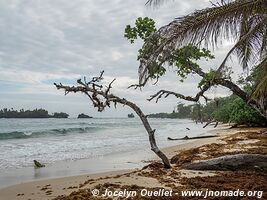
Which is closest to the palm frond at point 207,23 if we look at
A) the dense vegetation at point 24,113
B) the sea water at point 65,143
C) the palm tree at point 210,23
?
the palm tree at point 210,23

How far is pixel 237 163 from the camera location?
307 inches

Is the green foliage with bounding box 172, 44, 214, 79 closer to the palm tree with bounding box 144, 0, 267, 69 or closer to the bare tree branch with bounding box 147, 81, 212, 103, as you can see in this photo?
the bare tree branch with bounding box 147, 81, 212, 103

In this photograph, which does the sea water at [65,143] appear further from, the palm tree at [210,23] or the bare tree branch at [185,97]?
the palm tree at [210,23]

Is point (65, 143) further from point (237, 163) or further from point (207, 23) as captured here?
point (207, 23)

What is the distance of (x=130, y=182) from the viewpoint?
23.7 ft

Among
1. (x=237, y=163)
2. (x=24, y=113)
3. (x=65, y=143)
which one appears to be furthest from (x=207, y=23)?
(x=24, y=113)

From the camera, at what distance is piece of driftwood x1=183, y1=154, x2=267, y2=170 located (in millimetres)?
7629

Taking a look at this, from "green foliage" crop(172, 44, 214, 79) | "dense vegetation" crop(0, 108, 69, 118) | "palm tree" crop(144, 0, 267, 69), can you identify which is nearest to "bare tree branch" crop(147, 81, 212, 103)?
"green foliage" crop(172, 44, 214, 79)

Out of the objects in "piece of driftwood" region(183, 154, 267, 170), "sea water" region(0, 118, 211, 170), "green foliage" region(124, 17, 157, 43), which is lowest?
"sea water" region(0, 118, 211, 170)

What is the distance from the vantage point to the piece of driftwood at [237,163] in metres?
7.63

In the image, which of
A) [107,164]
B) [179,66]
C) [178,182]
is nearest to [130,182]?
[178,182]

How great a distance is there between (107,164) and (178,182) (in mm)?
5881

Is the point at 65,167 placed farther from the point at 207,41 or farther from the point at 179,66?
the point at 207,41

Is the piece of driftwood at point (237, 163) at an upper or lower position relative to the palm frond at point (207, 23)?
lower
